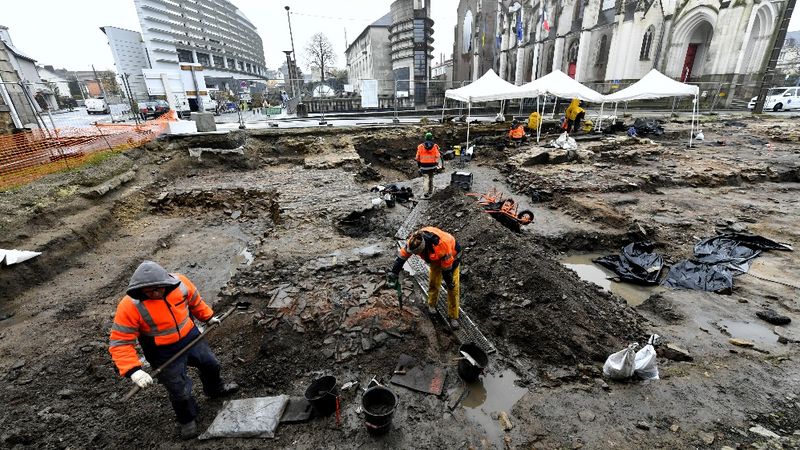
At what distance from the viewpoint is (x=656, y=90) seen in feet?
50.3

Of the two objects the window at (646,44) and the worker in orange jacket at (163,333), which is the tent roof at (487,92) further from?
the window at (646,44)

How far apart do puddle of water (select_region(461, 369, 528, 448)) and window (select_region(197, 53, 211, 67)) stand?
75621mm

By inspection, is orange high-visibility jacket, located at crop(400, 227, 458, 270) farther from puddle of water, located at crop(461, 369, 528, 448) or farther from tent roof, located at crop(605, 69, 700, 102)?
tent roof, located at crop(605, 69, 700, 102)

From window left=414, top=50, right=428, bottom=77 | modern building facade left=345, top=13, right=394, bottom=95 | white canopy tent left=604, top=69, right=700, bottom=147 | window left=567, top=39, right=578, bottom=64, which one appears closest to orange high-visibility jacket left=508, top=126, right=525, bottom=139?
white canopy tent left=604, top=69, right=700, bottom=147

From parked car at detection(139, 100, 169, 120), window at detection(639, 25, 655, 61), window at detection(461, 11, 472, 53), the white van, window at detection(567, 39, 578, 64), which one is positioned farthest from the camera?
window at detection(461, 11, 472, 53)

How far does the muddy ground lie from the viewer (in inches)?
132

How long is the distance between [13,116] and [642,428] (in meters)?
19.4

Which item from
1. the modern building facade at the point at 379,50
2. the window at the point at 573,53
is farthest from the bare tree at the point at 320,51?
the window at the point at 573,53

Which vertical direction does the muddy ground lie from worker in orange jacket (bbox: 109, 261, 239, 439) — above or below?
below

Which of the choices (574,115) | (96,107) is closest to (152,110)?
(96,107)

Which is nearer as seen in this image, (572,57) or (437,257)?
(437,257)

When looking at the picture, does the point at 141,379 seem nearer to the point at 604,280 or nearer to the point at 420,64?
the point at 604,280

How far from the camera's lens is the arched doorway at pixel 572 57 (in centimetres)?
3291

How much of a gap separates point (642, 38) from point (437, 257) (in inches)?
1277
